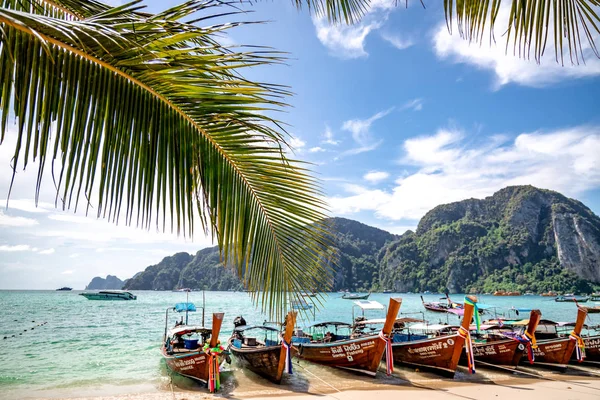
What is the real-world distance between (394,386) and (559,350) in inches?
267

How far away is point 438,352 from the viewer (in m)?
12.8

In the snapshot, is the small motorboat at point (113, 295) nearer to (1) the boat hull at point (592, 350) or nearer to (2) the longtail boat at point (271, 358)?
(2) the longtail boat at point (271, 358)

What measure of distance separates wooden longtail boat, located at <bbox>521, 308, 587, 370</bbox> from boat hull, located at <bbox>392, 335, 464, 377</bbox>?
407 cm

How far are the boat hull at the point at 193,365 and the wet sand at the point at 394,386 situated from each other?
357 mm

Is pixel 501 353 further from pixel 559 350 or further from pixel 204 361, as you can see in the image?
pixel 204 361

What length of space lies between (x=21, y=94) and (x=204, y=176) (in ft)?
2.03

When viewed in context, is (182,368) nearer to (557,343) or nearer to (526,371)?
(526,371)

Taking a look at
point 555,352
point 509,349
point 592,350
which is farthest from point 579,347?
point 509,349

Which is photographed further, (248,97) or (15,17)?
(248,97)

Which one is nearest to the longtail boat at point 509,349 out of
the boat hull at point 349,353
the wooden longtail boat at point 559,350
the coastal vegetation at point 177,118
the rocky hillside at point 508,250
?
the wooden longtail boat at point 559,350

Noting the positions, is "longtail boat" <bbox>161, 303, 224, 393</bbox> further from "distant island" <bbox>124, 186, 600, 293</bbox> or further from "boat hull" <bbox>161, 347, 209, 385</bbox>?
"distant island" <bbox>124, 186, 600, 293</bbox>

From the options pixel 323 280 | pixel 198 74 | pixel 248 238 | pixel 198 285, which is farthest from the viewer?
pixel 198 285

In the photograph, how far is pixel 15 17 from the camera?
920mm

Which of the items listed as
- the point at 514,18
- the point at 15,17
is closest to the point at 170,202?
the point at 15,17
